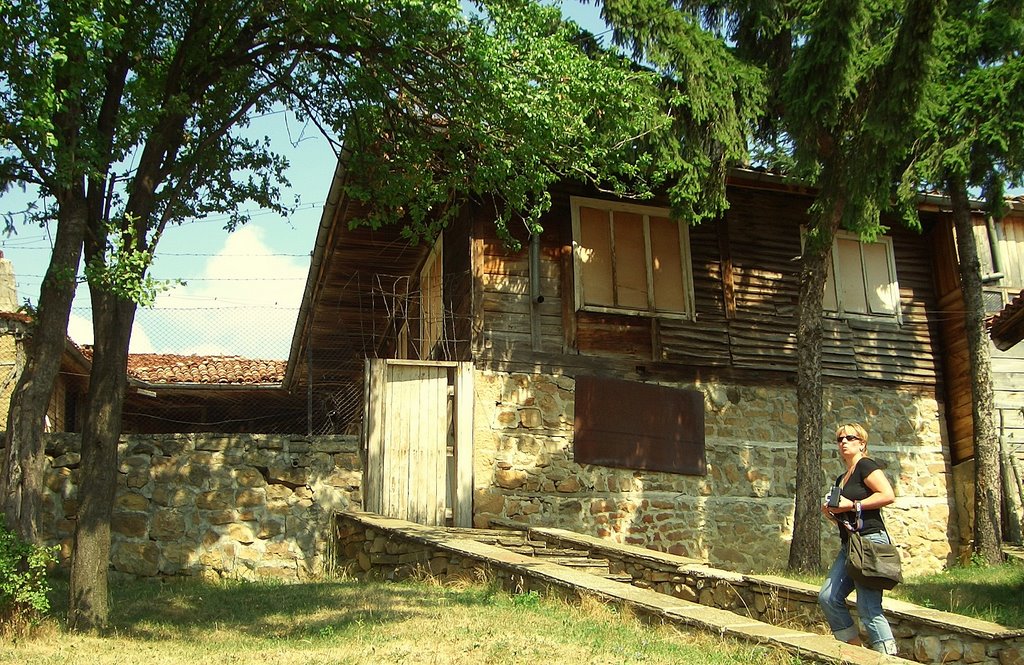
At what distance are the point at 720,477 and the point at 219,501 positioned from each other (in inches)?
242

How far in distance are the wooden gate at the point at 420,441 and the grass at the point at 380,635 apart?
2.89m

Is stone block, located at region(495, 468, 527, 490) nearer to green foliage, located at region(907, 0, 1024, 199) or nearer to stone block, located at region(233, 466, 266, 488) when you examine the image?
stone block, located at region(233, 466, 266, 488)

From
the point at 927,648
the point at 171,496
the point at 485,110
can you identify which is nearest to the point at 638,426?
the point at 485,110

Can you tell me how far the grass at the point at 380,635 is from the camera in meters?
6.05

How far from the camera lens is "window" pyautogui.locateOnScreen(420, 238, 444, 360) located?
13.6 meters

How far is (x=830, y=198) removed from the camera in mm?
11102

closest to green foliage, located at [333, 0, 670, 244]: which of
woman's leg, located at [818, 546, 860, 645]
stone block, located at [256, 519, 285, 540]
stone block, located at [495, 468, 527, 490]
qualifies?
stone block, located at [495, 468, 527, 490]

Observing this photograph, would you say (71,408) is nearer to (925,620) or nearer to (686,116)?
(686,116)

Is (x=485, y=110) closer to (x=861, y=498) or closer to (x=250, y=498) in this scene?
(x=861, y=498)

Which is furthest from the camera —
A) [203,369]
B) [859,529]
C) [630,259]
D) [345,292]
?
[203,369]

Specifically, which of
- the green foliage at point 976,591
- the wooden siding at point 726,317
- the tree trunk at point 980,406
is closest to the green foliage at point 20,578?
the wooden siding at point 726,317

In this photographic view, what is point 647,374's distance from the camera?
42.5 ft

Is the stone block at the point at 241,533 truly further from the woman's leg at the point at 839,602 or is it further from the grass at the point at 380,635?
the woman's leg at the point at 839,602

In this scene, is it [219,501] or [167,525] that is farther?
[219,501]
